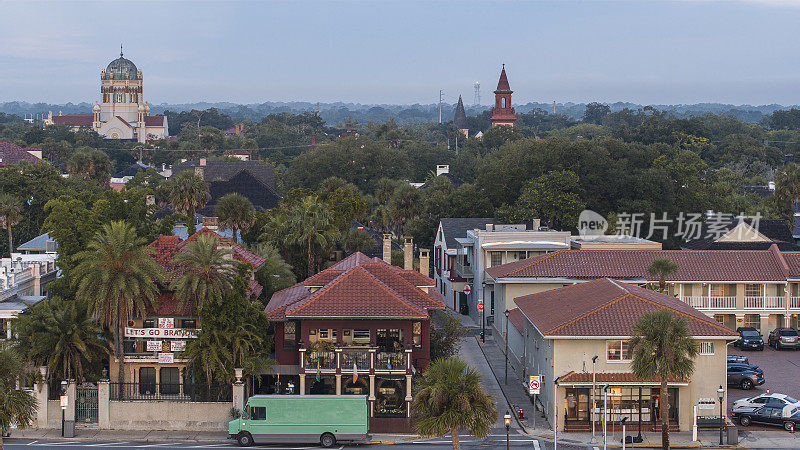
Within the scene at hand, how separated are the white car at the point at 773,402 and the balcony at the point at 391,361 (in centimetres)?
1597

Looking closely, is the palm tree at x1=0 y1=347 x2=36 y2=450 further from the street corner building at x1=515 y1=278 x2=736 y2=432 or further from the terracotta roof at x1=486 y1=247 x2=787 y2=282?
the terracotta roof at x1=486 y1=247 x2=787 y2=282

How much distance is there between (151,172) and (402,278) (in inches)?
3850

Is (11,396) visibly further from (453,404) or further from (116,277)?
(453,404)

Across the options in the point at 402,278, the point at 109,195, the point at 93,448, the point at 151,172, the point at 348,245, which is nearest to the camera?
the point at 93,448

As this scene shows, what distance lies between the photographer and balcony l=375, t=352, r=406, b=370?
4509 centimetres

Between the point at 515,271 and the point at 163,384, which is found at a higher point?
the point at 515,271

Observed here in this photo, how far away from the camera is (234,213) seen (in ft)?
249

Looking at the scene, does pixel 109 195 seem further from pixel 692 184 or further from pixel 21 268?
pixel 692 184

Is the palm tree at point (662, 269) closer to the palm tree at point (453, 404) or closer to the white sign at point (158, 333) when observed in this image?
the palm tree at point (453, 404)

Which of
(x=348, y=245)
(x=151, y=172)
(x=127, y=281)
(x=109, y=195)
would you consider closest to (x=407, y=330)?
(x=127, y=281)

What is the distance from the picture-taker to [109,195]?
2498 inches

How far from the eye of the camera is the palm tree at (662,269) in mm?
59812

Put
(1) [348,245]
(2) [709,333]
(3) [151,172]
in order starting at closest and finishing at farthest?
(2) [709,333], (1) [348,245], (3) [151,172]

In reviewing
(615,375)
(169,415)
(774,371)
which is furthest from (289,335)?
(774,371)
